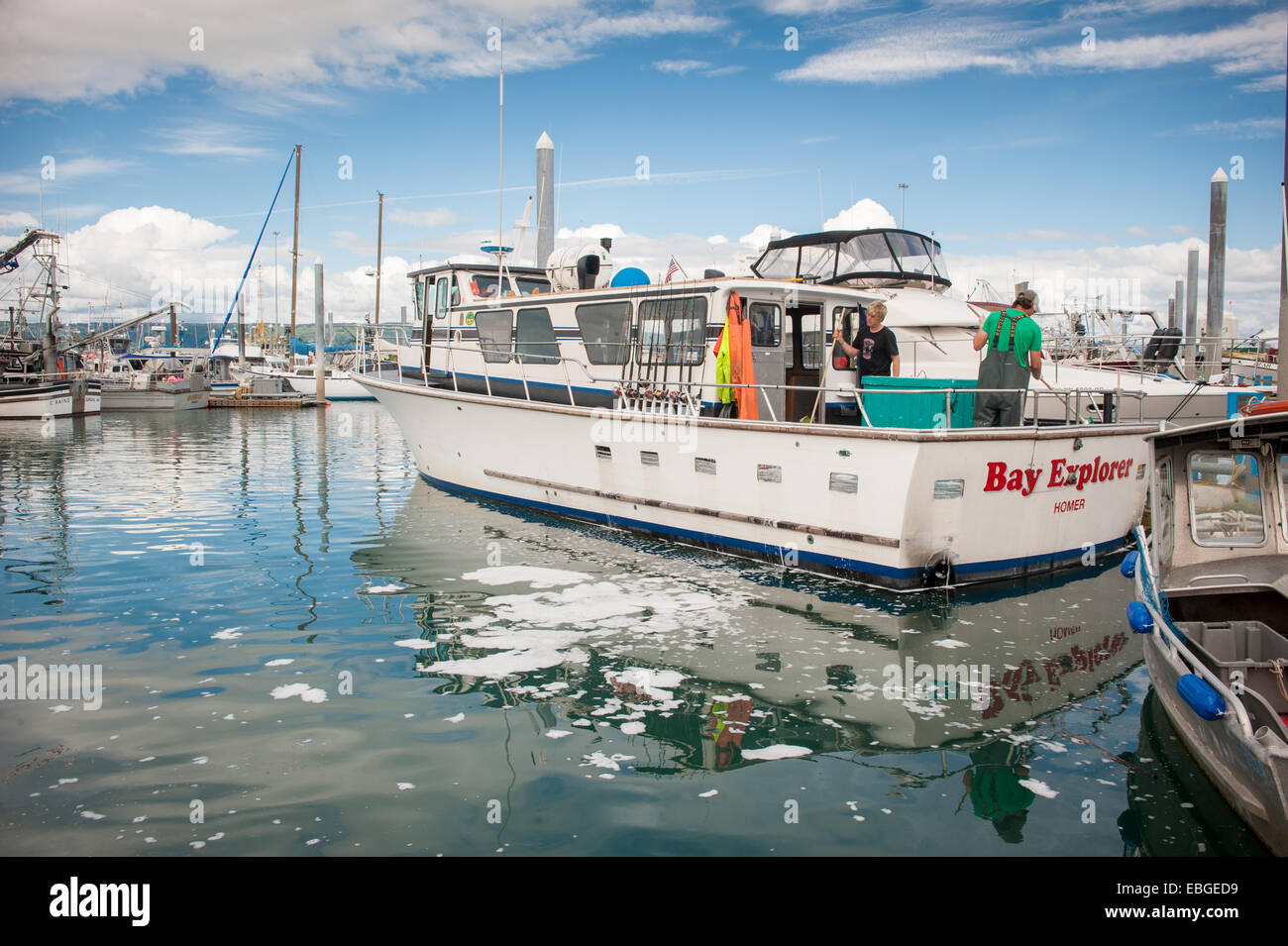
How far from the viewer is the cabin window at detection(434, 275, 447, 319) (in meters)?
15.7

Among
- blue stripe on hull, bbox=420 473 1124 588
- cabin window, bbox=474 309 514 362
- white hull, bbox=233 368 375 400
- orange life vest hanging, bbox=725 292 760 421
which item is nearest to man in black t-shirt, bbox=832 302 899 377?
orange life vest hanging, bbox=725 292 760 421

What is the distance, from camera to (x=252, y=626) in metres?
7.23

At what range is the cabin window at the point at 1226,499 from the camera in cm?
570

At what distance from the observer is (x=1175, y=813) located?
4.22 metres

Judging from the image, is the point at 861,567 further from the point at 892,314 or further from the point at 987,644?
the point at 892,314

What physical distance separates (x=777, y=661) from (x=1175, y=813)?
2.82 meters

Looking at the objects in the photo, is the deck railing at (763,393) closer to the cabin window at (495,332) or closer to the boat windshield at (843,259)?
the cabin window at (495,332)

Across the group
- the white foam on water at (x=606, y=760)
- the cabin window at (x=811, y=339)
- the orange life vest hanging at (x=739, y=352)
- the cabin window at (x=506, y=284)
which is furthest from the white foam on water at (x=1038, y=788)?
the cabin window at (x=506, y=284)

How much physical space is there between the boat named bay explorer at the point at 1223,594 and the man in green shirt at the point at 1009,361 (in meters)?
2.65

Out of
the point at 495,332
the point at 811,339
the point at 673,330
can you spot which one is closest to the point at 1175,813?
the point at 811,339

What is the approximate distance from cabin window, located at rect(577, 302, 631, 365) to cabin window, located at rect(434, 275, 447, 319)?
4179mm

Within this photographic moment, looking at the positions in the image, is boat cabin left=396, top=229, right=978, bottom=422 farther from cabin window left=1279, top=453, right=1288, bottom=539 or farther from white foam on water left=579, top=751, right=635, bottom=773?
white foam on water left=579, top=751, right=635, bottom=773
